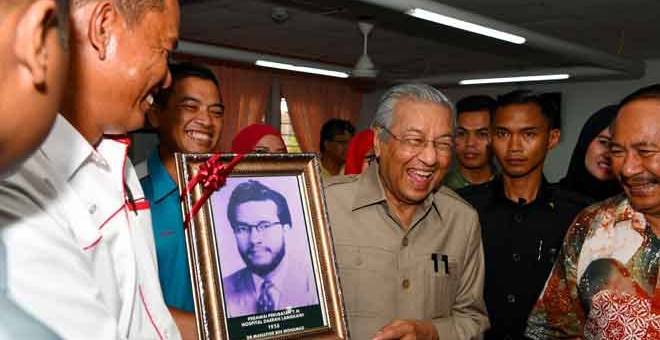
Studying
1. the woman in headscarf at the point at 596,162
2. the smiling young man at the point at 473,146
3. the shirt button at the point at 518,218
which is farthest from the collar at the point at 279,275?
the smiling young man at the point at 473,146

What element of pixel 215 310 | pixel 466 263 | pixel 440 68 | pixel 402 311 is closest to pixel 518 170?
pixel 466 263

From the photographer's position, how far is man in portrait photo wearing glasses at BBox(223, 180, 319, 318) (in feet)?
5.57

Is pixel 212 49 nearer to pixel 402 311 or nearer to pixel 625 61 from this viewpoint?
pixel 625 61

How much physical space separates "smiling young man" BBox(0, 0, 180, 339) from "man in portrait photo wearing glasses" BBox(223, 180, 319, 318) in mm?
316

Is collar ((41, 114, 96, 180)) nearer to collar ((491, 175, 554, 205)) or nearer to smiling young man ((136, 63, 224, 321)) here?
smiling young man ((136, 63, 224, 321))

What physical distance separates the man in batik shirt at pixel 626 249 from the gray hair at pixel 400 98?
0.59 m

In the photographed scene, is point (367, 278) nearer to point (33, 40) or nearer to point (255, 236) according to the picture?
point (255, 236)

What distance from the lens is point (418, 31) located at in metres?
8.96

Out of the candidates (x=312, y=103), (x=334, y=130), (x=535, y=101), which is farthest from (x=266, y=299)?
(x=312, y=103)

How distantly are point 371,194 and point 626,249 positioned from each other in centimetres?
85

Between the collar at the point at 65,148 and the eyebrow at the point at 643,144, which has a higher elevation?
the collar at the point at 65,148

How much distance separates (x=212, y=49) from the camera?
9.41 metres

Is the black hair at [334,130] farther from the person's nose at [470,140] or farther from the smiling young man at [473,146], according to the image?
the person's nose at [470,140]

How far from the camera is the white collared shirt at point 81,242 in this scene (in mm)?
811
